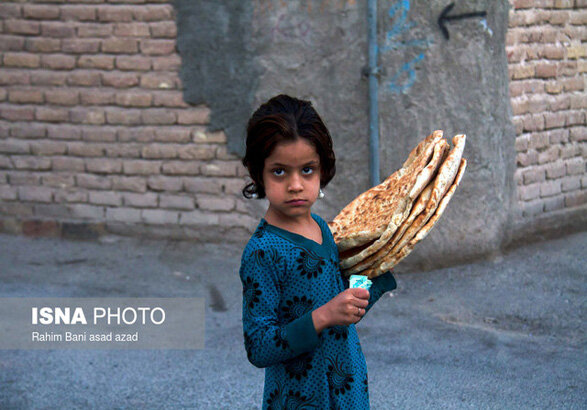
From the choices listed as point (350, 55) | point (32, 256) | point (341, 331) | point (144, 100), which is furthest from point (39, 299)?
point (341, 331)

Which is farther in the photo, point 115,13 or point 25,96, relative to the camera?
point 25,96

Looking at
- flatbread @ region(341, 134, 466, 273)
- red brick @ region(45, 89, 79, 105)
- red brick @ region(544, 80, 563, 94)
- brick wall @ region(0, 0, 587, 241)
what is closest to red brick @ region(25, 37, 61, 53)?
brick wall @ region(0, 0, 587, 241)

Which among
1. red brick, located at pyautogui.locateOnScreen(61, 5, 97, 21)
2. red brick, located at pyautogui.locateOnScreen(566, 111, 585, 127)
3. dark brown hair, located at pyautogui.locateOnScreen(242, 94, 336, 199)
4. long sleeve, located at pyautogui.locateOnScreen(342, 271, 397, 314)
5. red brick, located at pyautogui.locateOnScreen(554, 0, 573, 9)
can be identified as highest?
red brick, located at pyautogui.locateOnScreen(61, 5, 97, 21)

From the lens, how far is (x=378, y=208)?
86.0 inches

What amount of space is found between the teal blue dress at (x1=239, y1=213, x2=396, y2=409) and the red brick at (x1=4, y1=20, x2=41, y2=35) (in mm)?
4866

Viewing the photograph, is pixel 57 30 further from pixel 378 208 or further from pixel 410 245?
pixel 410 245

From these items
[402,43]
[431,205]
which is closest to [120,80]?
[402,43]

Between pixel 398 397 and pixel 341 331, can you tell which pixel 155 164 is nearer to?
pixel 398 397

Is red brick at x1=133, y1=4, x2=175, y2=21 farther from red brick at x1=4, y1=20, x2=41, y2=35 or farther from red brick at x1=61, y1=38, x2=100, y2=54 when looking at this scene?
red brick at x1=4, y1=20, x2=41, y2=35

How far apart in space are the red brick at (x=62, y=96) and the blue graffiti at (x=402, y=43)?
2629mm

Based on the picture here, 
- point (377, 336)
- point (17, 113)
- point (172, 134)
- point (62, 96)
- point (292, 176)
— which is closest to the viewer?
point (292, 176)

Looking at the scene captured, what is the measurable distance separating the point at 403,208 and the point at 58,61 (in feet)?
16.1

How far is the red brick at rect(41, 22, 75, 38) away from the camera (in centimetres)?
612

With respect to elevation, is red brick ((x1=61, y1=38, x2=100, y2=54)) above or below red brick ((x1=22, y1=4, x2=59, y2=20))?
below
